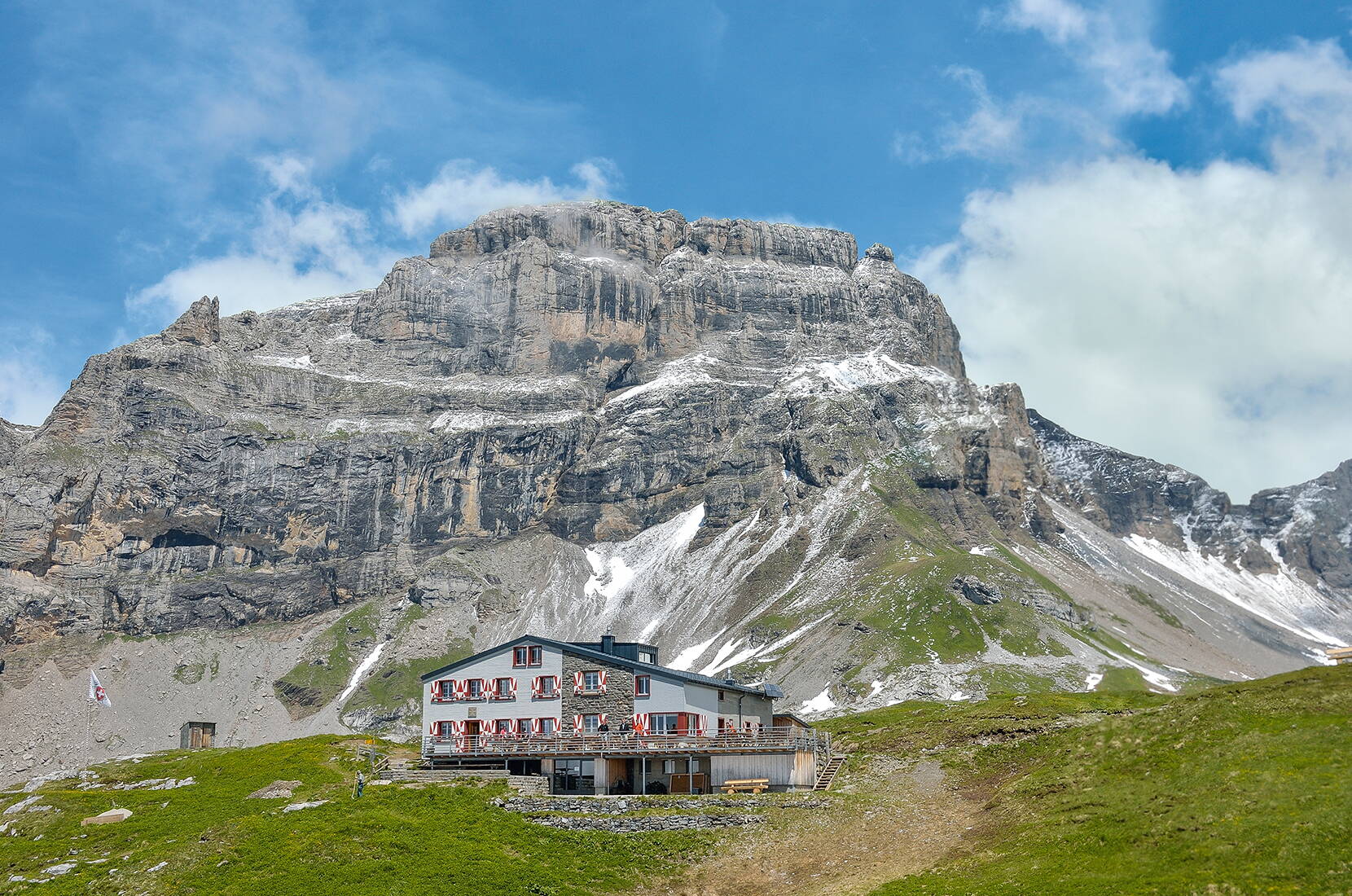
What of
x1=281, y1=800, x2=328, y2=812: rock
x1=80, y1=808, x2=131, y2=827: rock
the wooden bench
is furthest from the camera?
the wooden bench

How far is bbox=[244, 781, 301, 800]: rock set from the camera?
7088 centimetres

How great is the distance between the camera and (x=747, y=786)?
247 feet

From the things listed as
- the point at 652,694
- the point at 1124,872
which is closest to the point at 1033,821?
Result: the point at 1124,872

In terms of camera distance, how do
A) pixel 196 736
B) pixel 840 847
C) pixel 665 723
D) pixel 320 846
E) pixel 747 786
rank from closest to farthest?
pixel 320 846 → pixel 840 847 → pixel 747 786 → pixel 665 723 → pixel 196 736

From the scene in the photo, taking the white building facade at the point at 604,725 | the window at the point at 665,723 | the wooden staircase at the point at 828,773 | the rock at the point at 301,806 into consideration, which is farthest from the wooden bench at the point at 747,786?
the rock at the point at 301,806

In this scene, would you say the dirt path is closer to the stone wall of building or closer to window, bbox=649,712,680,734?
window, bbox=649,712,680,734

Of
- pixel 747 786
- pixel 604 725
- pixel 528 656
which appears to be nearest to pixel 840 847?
pixel 747 786

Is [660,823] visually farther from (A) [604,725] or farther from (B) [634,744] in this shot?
(A) [604,725]

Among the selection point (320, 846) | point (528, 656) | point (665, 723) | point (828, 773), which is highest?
point (528, 656)

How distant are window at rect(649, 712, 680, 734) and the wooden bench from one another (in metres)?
7.21

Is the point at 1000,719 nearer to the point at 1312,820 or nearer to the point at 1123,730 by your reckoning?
the point at 1123,730

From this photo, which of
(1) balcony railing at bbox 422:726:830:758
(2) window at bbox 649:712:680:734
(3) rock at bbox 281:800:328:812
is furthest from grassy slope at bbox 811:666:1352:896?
(3) rock at bbox 281:800:328:812

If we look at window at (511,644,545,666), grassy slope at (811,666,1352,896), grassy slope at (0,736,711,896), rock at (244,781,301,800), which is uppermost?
window at (511,644,545,666)

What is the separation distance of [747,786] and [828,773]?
7093mm
